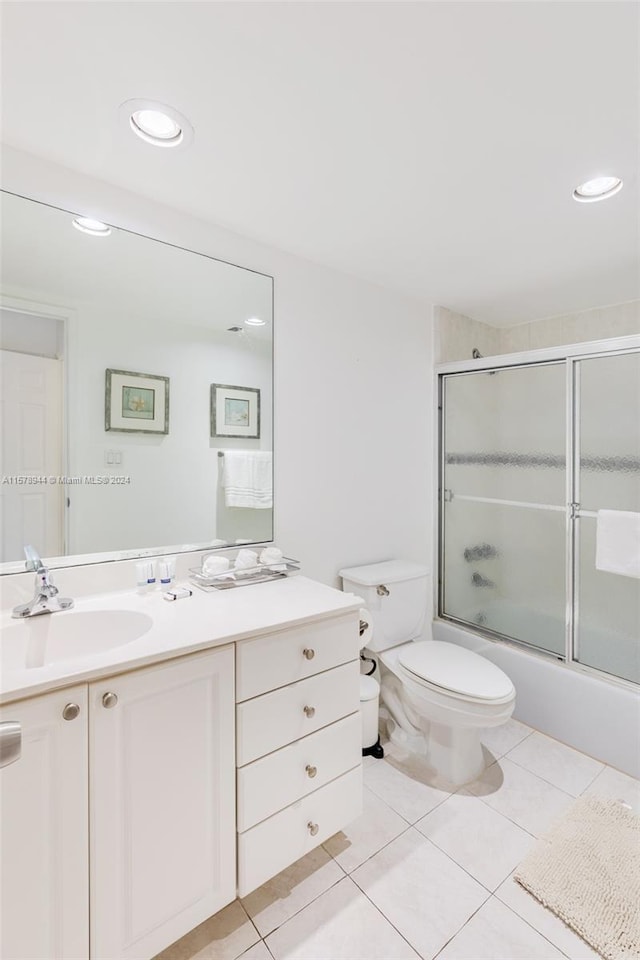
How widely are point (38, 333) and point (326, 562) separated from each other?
1406mm

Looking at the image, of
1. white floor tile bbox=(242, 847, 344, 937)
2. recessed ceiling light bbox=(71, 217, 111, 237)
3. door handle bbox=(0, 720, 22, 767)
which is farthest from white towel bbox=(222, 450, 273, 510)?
white floor tile bbox=(242, 847, 344, 937)

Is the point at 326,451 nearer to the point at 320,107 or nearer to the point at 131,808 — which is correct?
the point at 320,107

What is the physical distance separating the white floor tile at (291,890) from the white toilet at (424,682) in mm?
611

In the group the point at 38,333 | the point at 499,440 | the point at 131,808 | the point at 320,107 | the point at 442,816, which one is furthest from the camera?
the point at 499,440

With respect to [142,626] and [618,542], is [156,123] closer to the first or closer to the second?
[142,626]

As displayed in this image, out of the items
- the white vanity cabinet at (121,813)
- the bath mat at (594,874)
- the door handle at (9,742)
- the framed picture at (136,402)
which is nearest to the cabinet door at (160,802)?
the white vanity cabinet at (121,813)

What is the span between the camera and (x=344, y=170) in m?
1.36

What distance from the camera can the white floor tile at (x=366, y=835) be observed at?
55.6 inches

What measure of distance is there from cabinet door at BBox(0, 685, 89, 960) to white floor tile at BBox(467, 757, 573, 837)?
139 centimetres

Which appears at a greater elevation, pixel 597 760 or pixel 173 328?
pixel 173 328

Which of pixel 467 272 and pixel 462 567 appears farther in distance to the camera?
pixel 462 567

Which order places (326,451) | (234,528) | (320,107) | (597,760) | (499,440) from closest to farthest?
(320,107) < (234,528) < (597,760) < (326,451) < (499,440)

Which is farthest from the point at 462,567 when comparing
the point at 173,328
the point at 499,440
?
the point at 173,328

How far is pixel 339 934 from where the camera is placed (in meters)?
1.17
